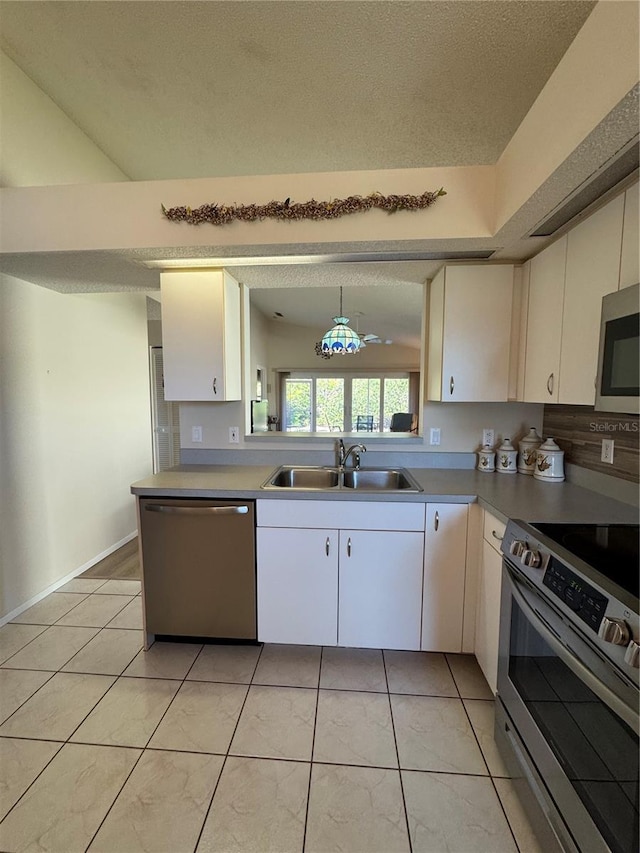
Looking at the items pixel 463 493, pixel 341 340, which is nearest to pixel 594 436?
pixel 463 493

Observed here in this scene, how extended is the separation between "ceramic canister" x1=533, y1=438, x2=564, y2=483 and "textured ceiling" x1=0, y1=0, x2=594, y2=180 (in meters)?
1.84

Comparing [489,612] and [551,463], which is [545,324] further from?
[489,612]

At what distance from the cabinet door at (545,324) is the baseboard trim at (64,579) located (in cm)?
337

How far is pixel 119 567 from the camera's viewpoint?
2979 millimetres

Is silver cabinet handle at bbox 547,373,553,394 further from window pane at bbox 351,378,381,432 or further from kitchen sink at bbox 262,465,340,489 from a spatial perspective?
window pane at bbox 351,378,381,432

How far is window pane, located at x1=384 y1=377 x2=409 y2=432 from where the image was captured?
27.3ft

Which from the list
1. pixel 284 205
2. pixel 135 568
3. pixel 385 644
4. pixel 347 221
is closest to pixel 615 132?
pixel 347 221

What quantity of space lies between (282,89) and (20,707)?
10.7 ft

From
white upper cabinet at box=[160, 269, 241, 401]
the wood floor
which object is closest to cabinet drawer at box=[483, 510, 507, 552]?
white upper cabinet at box=[160, 269, 241, 401]

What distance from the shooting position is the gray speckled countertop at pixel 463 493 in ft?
4.87

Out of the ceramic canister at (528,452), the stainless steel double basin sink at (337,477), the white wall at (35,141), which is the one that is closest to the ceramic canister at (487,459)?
the ceramic canister at (528,452)

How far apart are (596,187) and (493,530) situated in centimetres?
138

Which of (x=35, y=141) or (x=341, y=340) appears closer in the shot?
(x=35, y=141)

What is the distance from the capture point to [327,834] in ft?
3.75
